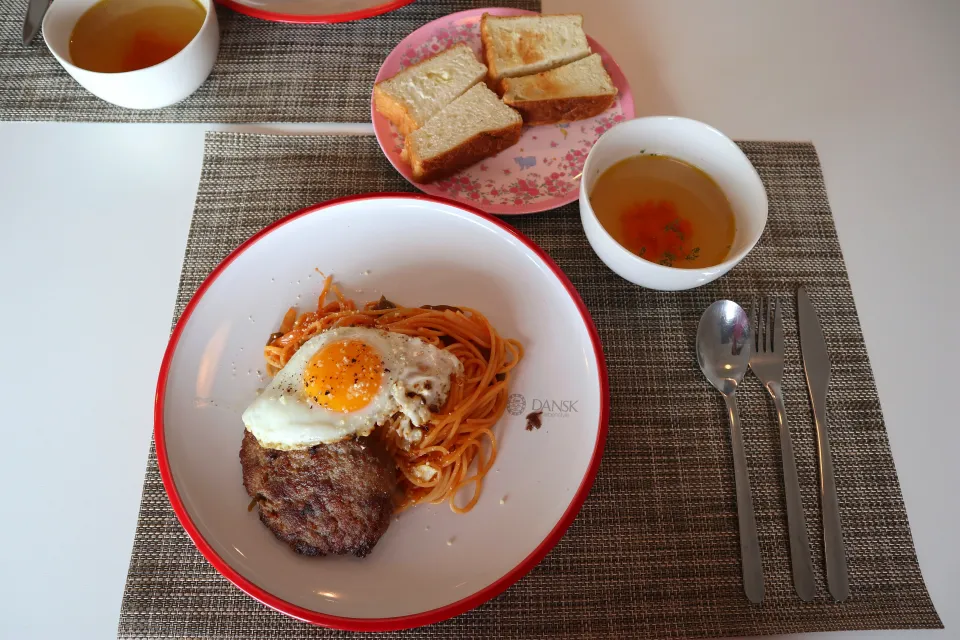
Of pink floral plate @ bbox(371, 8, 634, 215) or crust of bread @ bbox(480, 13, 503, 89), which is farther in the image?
crust of bread @ bbox(480, 13, 503, 89)

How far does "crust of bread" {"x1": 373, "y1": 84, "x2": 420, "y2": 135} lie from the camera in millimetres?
2545

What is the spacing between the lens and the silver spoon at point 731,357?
2119 millimetres

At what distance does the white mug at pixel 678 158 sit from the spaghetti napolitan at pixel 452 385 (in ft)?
1.75

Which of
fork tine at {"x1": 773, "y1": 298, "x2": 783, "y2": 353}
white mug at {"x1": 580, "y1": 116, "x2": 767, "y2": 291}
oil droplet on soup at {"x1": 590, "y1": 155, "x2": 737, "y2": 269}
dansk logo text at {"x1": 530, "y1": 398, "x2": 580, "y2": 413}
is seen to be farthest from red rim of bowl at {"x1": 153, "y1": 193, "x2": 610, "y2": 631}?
fork tine at {"x1": 773, "y1": 298, "x2": 783, "y2": 353}

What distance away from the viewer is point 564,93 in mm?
2631

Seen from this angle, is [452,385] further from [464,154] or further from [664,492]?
[464,154]

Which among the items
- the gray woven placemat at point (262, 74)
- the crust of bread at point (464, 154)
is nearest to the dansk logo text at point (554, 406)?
the crust of bread at point (464, 154)

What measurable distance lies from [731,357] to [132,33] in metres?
3.11

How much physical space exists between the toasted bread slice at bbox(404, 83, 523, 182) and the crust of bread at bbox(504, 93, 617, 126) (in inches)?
3.3

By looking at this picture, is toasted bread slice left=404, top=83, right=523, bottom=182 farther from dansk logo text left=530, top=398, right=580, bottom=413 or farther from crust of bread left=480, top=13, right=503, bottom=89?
dansk logo text left=530, top=398, right=580, bottom=413

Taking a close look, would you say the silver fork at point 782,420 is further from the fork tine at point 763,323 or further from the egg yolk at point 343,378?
the egg yolk at point 343,378

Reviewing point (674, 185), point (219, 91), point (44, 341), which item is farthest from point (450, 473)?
point (219, 91)

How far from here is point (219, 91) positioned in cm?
290

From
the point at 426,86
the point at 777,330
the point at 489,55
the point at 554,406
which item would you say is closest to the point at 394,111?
the point at 426,86
